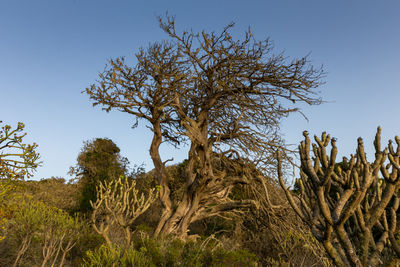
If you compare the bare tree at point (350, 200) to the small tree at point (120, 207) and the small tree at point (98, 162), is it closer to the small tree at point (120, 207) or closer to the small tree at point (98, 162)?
the small tree at point (120, 207)

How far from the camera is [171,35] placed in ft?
35.1

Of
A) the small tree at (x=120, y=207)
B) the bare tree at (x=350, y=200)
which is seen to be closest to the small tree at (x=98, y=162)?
the small tree at (x=120, y=207)

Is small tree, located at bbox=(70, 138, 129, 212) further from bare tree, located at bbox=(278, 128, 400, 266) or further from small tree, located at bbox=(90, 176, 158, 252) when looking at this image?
bare tree, located at bbox=(278, 128, 400, 266)

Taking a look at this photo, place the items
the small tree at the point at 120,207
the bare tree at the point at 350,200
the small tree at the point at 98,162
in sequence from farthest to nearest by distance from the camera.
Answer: the small tree at the point at 98,162 < the small tree at the point at 120,207 < the bare tree at the point at 350,200

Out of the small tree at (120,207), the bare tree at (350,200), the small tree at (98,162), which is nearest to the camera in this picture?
the bare tree at (350,200)

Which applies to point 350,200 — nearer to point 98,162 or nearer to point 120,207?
point 120,207

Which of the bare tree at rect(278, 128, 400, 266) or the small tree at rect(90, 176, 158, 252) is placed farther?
the small tree at rect(90, 176, 158, 252)

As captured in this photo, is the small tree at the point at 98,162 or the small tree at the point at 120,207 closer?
the small tree at the point at 120,207

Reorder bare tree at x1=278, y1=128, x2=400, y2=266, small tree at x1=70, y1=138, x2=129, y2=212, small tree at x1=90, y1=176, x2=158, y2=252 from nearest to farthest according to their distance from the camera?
bare tree at x1=278, y1=128, x2=400, y2=266
small tree at x1=90, y1=176, x2=158, y2=252
small tree at x1=70, y1=138, x2=129, y2=212

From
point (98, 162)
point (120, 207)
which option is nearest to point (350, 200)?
point (120, 207)

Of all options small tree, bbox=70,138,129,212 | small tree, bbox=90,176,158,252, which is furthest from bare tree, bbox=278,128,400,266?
small tree, bbox=70,138,129,212

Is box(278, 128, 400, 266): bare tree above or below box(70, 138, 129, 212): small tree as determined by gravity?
below

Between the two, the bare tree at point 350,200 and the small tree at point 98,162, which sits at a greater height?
the small tree at point 98,162

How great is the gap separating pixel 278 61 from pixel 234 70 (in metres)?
1.60
